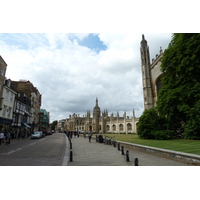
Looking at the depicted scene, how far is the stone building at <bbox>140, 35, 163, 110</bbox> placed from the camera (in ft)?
119

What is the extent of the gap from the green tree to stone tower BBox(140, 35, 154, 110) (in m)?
17.6

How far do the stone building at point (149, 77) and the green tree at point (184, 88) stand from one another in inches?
664

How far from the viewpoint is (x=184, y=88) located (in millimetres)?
17234

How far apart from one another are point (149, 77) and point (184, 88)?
22219 millimetres

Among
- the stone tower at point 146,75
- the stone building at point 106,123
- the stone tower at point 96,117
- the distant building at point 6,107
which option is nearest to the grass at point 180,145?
the stone tower at point 146,75

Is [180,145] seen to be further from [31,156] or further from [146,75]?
[146,75]

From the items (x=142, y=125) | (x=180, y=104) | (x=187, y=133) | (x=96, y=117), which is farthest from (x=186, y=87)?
(x=96, y=117)

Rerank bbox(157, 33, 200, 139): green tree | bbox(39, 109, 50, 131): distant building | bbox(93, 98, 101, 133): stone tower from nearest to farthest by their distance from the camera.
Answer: bbox(157, 33, 200, 139): green tree, bbox(39, 109, 50, 131): distant building, bbox(93, 98, 101, 133): stone tower

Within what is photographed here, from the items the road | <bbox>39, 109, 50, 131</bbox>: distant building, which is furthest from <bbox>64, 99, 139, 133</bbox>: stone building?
the road

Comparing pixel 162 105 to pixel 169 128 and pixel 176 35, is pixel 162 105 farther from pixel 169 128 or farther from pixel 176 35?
pixel 176 35

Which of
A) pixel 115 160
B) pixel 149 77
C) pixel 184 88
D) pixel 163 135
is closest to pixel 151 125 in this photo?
pixel 163 135

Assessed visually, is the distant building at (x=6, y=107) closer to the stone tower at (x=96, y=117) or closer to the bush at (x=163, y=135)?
the bush at (x=163, y=135)

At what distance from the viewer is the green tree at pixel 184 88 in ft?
51.3

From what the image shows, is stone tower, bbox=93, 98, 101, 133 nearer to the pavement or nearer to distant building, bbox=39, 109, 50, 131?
distant building, bbox=39, 109, 50, 131
